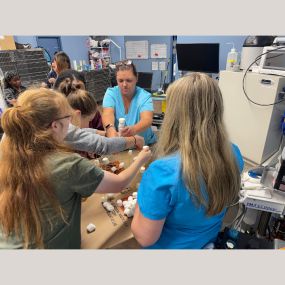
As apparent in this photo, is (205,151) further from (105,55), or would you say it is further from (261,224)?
(105,55)

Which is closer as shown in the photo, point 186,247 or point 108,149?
point 186,247

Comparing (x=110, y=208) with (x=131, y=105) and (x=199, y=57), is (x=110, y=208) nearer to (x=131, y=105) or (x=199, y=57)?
(x=131, y=105)

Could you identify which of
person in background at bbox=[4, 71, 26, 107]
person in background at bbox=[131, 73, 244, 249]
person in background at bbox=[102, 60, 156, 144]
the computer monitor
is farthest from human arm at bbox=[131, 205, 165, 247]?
the computer monitor

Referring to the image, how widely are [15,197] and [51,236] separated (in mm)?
191

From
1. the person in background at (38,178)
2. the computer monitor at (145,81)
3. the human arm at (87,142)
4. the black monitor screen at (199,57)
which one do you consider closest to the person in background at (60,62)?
the computer monitor at (145,81)

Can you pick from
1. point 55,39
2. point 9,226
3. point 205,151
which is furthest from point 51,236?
point 55,39

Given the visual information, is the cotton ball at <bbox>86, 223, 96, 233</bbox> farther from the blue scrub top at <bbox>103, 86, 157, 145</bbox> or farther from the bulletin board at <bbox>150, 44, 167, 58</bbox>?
the bulletin board at <bbox>150, 44, 167, 58</bbox>

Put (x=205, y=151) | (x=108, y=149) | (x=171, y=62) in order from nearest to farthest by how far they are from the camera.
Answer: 1. (x=205, y=151)
2. (x=108, y=149)
3. (x=171, y=62)

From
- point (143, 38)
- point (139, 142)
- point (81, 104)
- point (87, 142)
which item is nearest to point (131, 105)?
point (139, 142)

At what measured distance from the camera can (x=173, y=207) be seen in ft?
2.57

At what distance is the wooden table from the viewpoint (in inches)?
35.5

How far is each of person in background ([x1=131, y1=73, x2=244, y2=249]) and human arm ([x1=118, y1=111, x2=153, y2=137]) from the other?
2.31 feet

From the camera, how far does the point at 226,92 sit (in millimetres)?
1674

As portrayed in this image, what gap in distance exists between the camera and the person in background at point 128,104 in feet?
5.41
